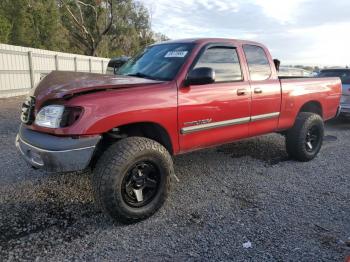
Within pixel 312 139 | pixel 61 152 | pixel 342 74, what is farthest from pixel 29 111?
pixel 342 74

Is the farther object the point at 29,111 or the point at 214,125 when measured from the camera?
the point at 214,125

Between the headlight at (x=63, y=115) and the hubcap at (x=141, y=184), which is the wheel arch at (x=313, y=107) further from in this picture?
the headlight at (x=63, y=115)

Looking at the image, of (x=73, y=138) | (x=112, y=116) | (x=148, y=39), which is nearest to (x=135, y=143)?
(x=112, y=116)

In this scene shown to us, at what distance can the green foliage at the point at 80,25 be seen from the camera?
81.8ft

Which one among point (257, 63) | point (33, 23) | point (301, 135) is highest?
point (33, 23)

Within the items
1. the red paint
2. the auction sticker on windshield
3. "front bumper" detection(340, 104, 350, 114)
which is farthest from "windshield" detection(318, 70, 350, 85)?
the auction sticker on windshield

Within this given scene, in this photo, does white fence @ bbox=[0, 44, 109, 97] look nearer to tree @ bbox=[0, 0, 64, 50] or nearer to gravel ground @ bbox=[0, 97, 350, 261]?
gravel ground @ bbox=[0, 97, 350, 261]

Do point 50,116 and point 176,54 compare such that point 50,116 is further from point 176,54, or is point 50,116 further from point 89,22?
point 89,22

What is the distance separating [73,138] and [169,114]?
3.65 ft

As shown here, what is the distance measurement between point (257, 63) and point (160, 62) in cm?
159

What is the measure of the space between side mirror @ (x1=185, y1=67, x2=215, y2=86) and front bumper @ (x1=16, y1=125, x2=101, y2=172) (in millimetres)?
1291

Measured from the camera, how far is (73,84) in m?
3.39

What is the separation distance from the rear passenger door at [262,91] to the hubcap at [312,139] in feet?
3.01

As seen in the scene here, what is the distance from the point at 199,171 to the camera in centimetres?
516
